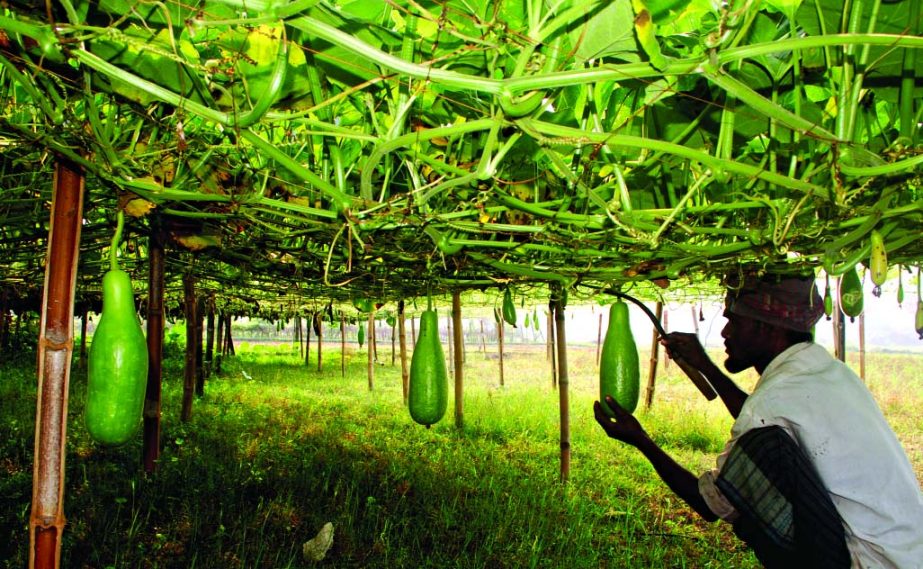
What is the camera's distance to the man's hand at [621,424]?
85.3 inches

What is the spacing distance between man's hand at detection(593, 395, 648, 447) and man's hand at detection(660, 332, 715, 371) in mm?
454

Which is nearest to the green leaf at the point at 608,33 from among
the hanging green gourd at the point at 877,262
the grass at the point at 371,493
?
the hanging green gourd at the point at 877,262

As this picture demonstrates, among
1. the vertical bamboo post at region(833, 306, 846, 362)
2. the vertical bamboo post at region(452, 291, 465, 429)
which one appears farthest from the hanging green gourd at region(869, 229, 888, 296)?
the vertical bamboo post at region(833, 306, 846, 362)

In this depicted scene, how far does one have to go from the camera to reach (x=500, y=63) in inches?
34.6

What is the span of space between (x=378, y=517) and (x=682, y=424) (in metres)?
4.47

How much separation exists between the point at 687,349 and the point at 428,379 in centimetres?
116

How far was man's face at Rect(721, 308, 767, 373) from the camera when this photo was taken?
7.02 feet

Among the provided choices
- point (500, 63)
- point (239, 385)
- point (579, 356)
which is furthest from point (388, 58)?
point (579, 356)

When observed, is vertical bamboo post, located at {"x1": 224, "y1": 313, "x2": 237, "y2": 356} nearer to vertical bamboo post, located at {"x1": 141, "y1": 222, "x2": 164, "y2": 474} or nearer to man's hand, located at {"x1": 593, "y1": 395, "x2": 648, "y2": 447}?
vertical bamboo post, located at {"x1": 141, "y1": 222, "x2": 164, "y2": 474}

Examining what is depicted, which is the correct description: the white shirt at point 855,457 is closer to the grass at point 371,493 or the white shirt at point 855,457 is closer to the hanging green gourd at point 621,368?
the hanging green gourd at point 621,368

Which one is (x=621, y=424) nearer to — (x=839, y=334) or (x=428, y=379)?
(x=428, y=379)

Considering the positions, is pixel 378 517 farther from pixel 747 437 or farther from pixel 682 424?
pixel 682 424

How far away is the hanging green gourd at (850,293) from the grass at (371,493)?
2.13 metres

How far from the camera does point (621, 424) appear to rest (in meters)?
2.19
